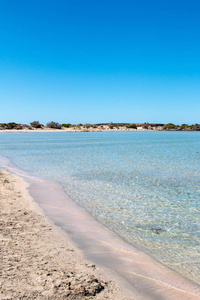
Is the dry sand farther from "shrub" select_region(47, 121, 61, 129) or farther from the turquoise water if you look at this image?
"shrub" select_region(47, 121, 61, 129)

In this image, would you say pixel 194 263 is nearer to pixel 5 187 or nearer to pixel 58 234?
pixel 58 234

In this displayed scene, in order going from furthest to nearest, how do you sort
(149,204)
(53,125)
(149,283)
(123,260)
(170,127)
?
(170,127) < (53,125) < (149,204) < (123,260) < (149,283)

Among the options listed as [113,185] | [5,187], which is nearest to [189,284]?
[113,185]

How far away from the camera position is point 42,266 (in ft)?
12.2

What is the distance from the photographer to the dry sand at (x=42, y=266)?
10.3ft

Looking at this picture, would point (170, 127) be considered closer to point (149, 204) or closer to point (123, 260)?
point (149, 204)

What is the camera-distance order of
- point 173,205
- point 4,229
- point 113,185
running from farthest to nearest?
point 113,185 < point 173,205 < point 4,229

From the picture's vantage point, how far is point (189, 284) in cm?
357

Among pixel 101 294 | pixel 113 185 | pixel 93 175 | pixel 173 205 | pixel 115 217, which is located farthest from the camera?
pixel 93 175

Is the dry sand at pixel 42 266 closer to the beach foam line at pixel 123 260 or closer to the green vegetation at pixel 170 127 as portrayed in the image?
the beach foam line at pixel 123 260

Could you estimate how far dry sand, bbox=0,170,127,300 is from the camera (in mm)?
3127

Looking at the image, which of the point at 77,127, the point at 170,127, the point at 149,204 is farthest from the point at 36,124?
the point at 149,204

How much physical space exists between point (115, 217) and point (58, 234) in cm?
180

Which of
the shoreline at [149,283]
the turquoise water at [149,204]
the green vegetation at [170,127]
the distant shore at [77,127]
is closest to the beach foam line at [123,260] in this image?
the shoreline at [149,283]
